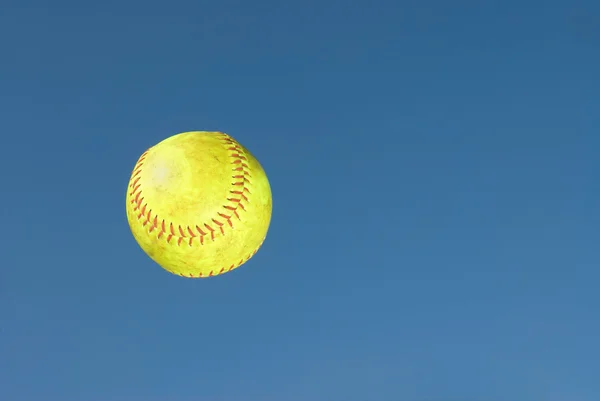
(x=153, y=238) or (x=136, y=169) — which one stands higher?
(x=136, y=169)

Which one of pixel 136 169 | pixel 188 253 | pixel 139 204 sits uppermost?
pixel 136 169

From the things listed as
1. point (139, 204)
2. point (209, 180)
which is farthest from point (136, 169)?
point (209, 180)

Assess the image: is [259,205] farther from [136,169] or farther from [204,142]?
[136,169]

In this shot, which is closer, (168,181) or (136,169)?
(168,181)

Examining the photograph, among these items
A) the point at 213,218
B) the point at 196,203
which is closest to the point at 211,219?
the point at 213,218

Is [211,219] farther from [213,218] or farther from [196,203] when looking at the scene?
[196,203]
